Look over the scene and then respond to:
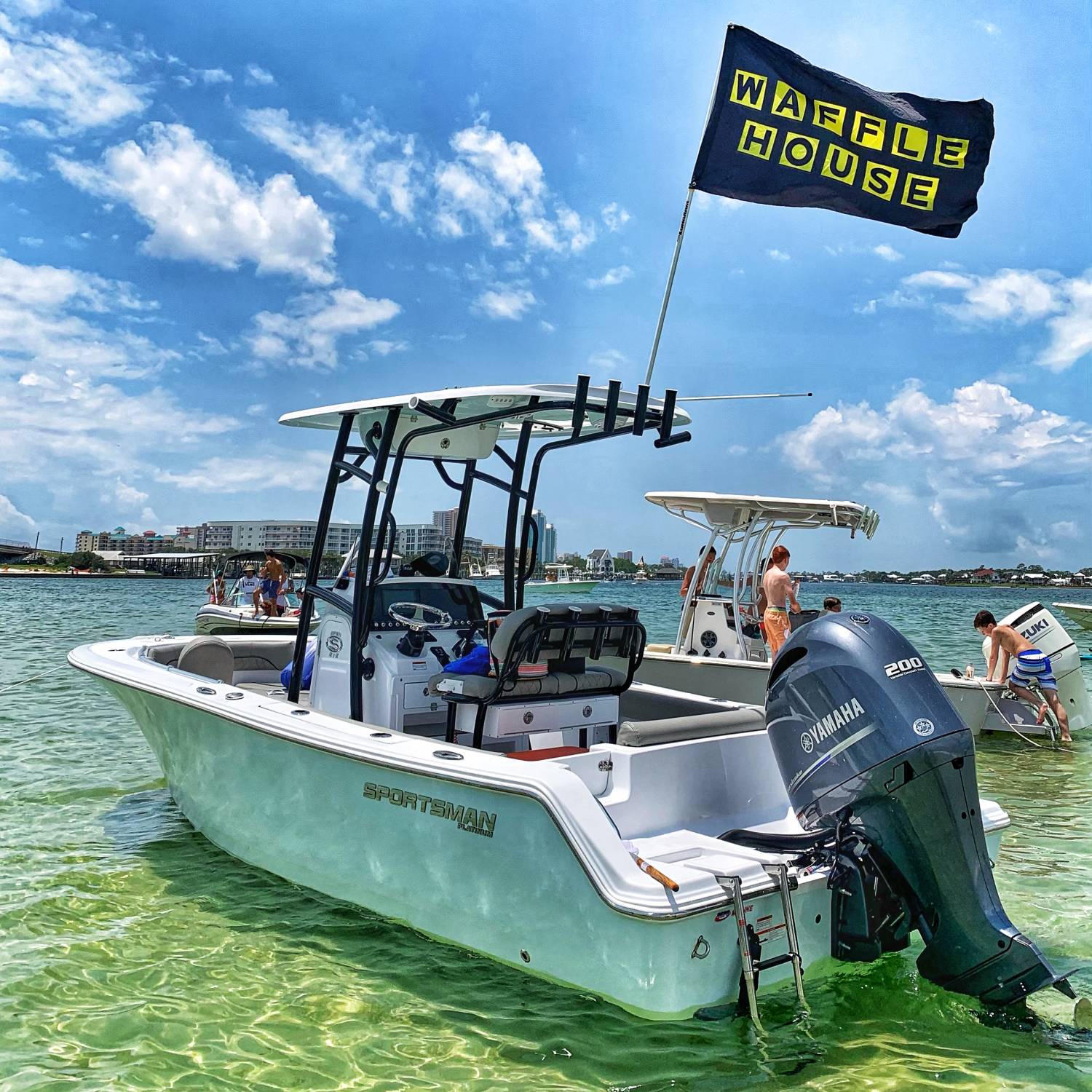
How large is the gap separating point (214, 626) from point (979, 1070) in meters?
17.3

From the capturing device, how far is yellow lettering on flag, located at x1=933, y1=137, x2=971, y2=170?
644cm

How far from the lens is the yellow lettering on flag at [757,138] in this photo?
6309 mm

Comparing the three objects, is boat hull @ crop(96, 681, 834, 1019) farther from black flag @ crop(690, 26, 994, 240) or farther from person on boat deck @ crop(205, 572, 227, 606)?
person on boat deck @ crop(205, 572, 227, 606)

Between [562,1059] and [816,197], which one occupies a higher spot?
[816,197]

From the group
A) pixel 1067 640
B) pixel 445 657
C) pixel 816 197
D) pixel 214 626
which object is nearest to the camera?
pixel 445 657

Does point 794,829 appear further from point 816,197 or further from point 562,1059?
point 816,197

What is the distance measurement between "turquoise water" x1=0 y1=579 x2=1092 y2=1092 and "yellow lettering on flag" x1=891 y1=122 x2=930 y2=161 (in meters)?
4.42

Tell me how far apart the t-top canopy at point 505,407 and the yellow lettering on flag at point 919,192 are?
269cm

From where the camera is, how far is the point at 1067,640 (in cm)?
1007

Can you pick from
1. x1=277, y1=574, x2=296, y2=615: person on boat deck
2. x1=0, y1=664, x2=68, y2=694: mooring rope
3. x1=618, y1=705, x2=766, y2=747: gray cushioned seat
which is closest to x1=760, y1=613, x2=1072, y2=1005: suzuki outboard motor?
x1=618, y1=705, x2=766, y2=747: gray cushioned seat

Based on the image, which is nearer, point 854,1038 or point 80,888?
point 854,1038

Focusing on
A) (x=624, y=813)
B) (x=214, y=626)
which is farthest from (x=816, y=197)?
(x=214, y=626)

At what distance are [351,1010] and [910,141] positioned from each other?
19.4ft

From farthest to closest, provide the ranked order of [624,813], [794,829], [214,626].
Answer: [214,626] → [794,829] → [624,813]
